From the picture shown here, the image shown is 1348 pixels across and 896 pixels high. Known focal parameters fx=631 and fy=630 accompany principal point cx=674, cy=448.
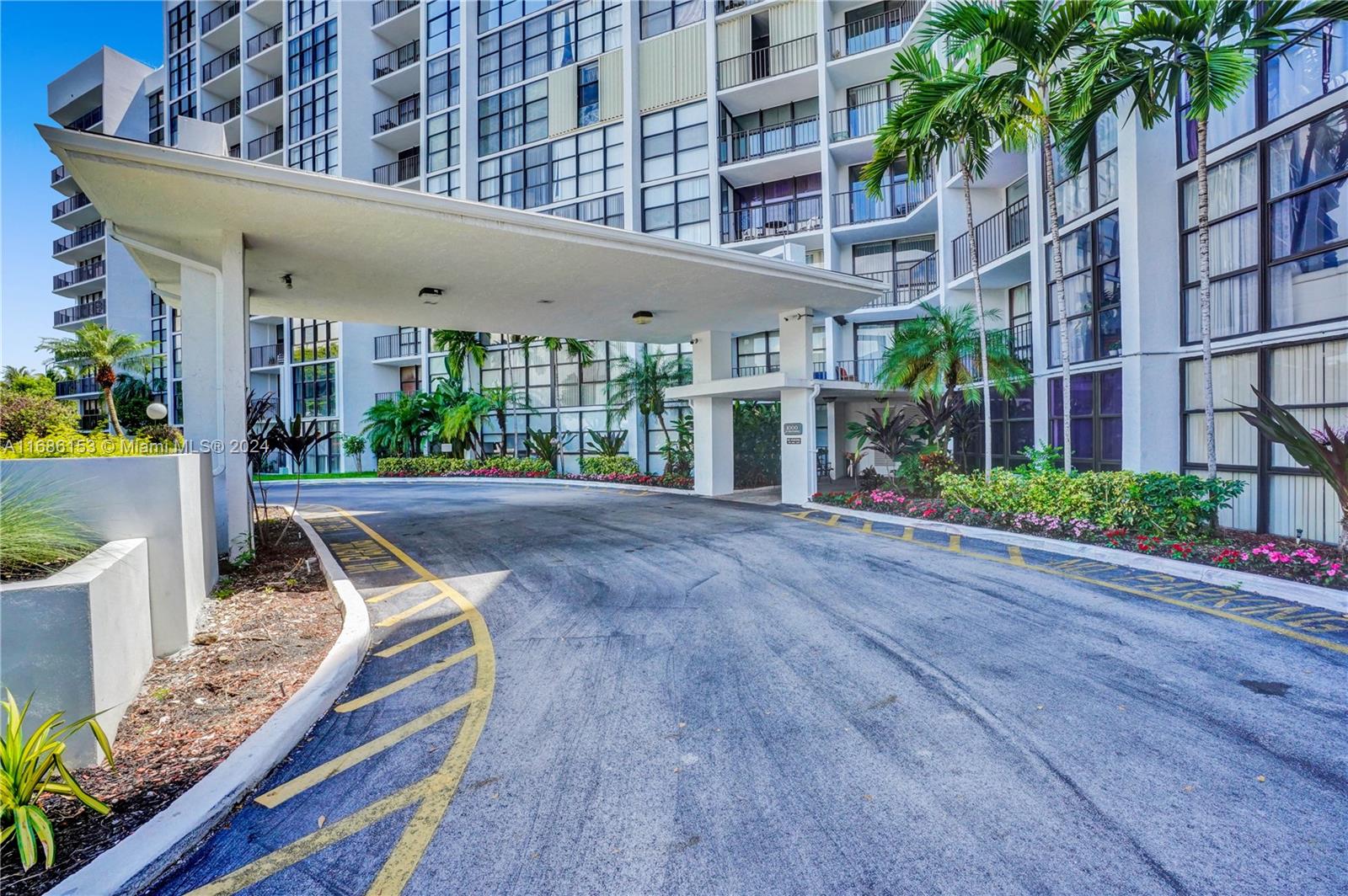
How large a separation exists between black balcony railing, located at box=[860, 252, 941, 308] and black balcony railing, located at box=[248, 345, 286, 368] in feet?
104

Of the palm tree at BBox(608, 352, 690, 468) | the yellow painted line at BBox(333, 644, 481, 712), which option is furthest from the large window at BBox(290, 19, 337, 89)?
the yellow painted line at BBox(333, 644, 481, 712)

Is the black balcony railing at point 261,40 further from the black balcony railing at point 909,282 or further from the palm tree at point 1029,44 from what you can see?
the palm tree at point 1029,44

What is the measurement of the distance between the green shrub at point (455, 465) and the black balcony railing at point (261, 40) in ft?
87.8

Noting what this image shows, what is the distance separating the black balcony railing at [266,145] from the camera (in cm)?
3641

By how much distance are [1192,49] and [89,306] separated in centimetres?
6023

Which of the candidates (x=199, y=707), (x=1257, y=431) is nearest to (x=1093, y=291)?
(x=1257, y=431)

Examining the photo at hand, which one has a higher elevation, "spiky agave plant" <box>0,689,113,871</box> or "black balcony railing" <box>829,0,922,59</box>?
"black balcony railing" <box>829,0,922,59</box>

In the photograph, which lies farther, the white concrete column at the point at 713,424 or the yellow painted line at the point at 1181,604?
the white concrete column at the point at 713,424

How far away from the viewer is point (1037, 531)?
377 inches

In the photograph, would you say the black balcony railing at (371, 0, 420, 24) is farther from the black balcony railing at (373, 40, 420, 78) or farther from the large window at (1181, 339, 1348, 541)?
the large window at (1181, 339, 1348, 541)

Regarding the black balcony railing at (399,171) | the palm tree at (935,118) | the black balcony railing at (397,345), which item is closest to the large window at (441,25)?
the black balcony railing at (399,171)

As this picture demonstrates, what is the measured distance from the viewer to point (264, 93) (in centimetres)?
3638

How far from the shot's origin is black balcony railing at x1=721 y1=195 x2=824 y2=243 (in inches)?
914

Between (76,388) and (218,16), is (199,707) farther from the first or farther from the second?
(76,388)
